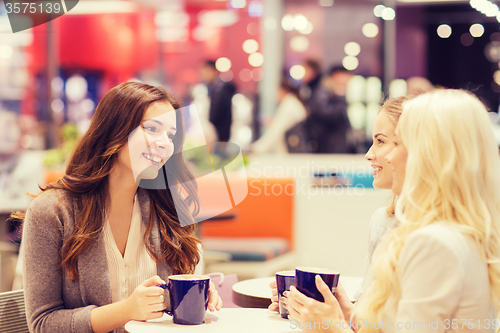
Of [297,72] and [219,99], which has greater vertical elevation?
[297,72]

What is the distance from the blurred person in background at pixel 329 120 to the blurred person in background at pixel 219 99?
99 centimetres

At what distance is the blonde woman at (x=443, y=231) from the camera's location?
882 mm

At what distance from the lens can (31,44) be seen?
9062 millimetres

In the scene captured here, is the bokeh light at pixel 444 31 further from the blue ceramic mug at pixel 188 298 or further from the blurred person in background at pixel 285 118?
the blue ceramic mug at pixel 188 298

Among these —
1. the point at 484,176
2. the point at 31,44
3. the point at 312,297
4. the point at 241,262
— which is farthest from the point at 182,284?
the point at 31,44

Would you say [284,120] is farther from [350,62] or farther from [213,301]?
[213,301]

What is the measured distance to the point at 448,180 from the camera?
3.02 feet

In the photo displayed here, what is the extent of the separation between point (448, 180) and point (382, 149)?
0.45 metres

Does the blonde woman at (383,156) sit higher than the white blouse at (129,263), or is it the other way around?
the blonde woman at (383,156)

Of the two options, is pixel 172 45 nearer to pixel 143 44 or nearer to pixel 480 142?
pixel 143 44

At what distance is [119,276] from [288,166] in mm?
2798

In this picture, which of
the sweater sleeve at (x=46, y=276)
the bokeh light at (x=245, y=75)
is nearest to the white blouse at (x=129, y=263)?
the sweater sleeve at (x=46, y=276)

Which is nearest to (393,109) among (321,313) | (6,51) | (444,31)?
(321,313)

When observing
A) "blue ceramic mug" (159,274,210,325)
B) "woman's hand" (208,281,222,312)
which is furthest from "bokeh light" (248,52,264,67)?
"blue ceramic mug" (159,274,210,325)
